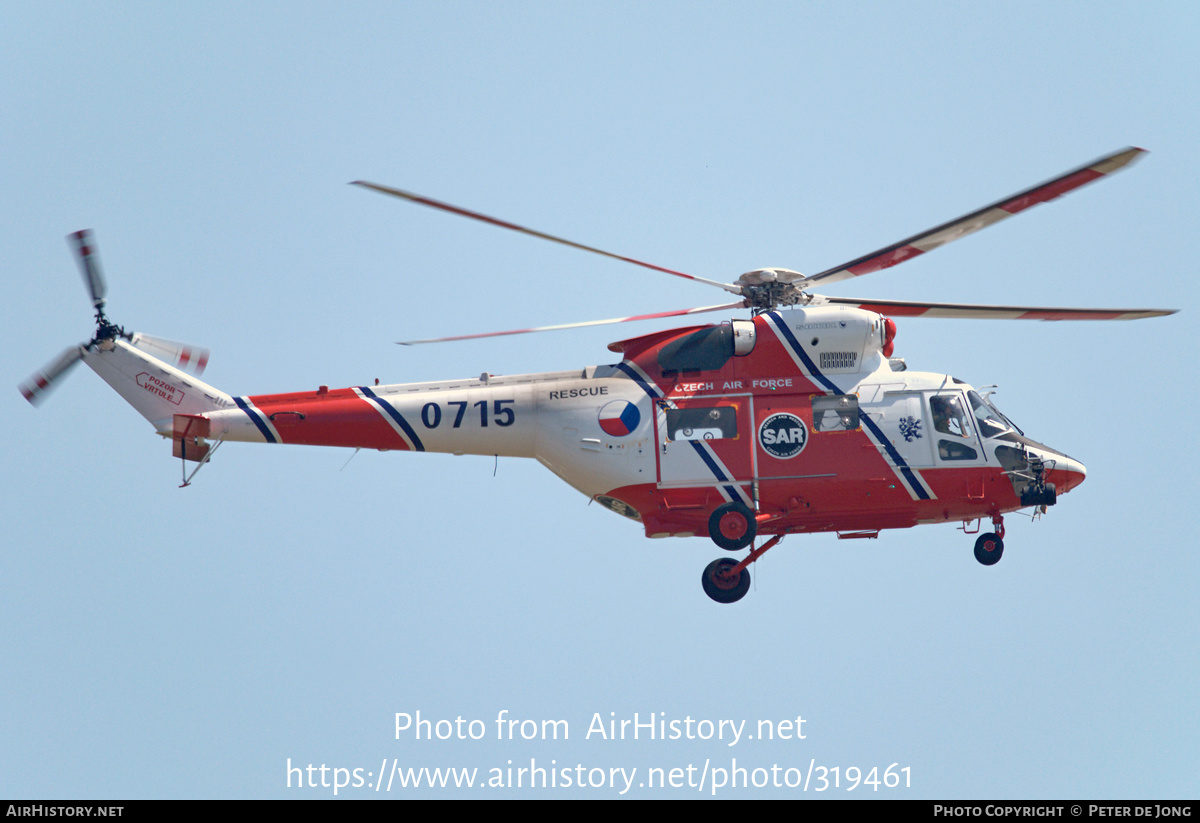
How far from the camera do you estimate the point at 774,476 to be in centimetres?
1655

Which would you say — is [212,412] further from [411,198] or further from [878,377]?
[878,377]

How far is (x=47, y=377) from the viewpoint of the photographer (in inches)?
682

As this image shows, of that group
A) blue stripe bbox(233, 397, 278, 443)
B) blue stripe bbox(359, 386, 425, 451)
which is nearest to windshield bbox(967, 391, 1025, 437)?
blue stripe bbox(359, 386, 425, 451)

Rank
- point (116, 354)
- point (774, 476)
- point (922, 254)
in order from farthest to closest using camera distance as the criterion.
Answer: point (116, 354)
point (774, 476)
point (922, 254)

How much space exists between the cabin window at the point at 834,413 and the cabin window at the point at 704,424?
1.08 meters

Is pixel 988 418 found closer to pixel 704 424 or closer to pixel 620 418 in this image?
pixel 704 424

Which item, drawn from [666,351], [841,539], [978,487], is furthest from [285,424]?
[978,487]

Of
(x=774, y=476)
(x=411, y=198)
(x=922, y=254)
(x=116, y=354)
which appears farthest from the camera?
(x=116, y=354)

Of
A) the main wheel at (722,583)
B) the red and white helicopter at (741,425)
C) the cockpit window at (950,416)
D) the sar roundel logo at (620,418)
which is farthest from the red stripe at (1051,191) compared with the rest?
the main wheel at (722,583)

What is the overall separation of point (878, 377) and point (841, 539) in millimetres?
2307

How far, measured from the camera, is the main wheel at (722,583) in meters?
17.3

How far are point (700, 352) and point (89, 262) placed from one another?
27.8ft

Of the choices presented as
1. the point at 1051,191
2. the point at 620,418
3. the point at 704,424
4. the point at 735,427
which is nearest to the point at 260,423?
the point at 620,418
